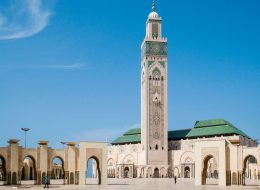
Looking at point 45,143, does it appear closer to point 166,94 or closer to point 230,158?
point 230,158

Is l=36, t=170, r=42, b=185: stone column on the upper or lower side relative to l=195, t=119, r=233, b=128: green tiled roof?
lower

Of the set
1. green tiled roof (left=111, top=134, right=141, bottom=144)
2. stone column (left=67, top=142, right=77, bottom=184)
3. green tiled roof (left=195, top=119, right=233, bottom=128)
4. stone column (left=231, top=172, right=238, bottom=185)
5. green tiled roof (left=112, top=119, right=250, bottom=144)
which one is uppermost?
green tiled roof (left=195, top=119, right=233, bottom=128)

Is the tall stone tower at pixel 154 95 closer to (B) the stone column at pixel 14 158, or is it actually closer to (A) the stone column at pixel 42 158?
(A) the stone column at pixel 42 158

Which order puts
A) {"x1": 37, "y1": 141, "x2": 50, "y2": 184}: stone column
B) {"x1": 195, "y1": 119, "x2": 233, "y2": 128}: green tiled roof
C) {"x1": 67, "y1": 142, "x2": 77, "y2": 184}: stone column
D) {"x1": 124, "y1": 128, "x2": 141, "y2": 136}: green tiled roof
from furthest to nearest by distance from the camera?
{"x1": 124, "y1": 128, "x2": 141, "y2": 136}: green tiled roof, {"x1": 195, "y1": 119, "x2": 233, "y2": 128}: green tiled roof, {"x1": 67, "y1": 142, "x2": 77, "y2": 184}: stone column, {"x1": 37, "y1": 141, "x2": 50, "y2": 184}: stone column

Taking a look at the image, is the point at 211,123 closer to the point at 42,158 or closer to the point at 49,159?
the point at 49,159

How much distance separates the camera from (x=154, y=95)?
228 feet

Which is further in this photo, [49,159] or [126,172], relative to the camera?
[126,172]

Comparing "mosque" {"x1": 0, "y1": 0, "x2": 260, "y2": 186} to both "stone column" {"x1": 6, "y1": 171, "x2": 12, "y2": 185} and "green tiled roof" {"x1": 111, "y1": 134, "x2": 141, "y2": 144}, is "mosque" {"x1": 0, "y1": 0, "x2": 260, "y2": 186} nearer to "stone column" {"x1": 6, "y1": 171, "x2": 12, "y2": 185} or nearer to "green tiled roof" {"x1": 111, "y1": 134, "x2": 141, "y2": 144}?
"green tiled roof" {"x1": 111, "y1": 134, "x2": 141, "y2": 144}

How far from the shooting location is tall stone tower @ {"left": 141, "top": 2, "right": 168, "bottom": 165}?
2689 inches

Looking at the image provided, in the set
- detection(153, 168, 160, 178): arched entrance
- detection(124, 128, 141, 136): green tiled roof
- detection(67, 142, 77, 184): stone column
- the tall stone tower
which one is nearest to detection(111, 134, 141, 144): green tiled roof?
detection(124, 128, 141, 136): green tiled roof

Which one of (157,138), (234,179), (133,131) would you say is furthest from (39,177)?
(133,131)

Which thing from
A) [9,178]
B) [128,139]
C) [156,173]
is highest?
[128,139]

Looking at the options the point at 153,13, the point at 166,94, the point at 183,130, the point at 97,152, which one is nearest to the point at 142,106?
the point at 166,94

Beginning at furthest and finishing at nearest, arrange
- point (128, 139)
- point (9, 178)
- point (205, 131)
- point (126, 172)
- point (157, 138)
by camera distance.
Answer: point (128, 139)
point (205, 131)
point (157, 138)
point (126, 172)
point (9, 178)
